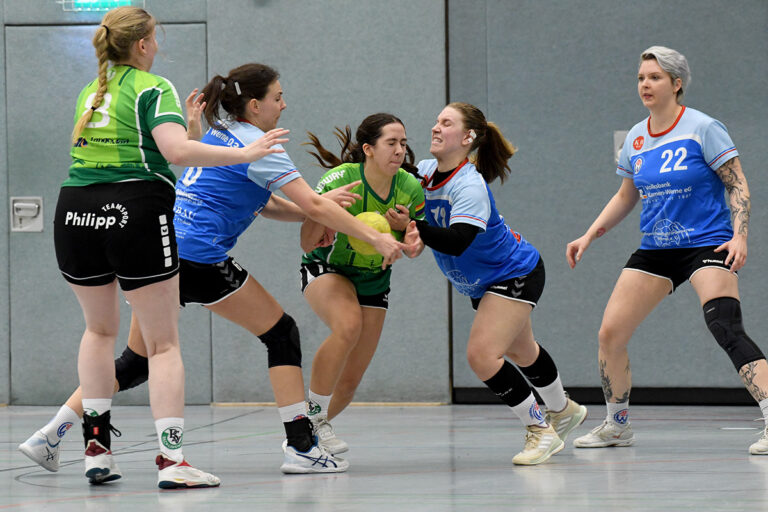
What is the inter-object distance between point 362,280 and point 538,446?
1.05m

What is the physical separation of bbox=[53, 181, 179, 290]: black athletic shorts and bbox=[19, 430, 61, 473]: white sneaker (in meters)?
0.82

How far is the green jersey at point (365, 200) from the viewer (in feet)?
14.6

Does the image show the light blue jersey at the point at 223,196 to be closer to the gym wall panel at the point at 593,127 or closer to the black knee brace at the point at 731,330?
the black knee brace at the point at 731,330

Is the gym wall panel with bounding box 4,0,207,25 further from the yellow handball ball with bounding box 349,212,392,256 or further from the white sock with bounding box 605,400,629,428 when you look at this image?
the white sock with bounding box 605,400,629,428

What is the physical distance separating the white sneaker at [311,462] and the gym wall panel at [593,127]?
3059 mm

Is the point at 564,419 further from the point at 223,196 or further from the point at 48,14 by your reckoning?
the point at 48,14

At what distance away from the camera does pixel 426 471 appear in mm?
4152

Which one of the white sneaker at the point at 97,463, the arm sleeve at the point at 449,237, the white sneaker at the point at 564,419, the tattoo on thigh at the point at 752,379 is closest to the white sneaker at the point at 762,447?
the tattoo on thigh at the point at 752,379

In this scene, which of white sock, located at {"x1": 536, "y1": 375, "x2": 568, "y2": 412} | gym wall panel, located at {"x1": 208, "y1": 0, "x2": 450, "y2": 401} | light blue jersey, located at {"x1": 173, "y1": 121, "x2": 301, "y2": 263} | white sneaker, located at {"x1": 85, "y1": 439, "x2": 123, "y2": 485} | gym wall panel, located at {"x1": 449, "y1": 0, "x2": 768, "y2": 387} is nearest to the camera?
white sneaker, located at {"x1": 85, "y1": 439, "x2": 123, "y2": 485}

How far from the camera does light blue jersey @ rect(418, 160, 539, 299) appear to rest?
14.3 feet

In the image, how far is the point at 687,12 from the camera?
6.88 meters

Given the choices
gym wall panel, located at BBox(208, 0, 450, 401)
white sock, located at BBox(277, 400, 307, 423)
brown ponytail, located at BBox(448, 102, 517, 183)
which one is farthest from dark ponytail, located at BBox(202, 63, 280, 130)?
gym wall panel, located at BBox(208, 0, 450, 401)

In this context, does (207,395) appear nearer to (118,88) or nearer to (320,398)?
(320,398)

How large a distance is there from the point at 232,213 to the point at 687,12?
13.4 ft
